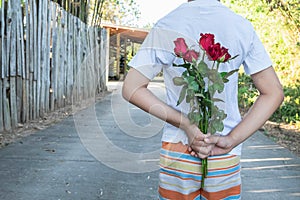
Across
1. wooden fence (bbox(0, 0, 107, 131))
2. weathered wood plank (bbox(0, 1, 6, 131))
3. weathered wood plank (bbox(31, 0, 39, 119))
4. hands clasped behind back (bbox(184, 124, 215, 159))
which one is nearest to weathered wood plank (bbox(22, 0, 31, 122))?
wooden fence (bbox(0, 0, 107, 131))

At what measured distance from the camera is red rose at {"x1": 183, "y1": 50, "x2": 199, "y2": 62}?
1.48 metres

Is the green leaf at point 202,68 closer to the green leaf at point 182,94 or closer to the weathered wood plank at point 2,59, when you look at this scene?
the green leaf at point 182,94

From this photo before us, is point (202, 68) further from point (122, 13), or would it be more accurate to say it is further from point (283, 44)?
point (122, 13)

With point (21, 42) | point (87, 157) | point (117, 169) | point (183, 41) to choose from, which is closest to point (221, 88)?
point (183, 41)

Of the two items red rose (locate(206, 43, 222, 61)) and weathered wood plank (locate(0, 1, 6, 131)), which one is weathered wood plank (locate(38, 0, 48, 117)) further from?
red rose (locate(206, 43, 222, 61))

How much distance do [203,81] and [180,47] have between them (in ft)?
0.49

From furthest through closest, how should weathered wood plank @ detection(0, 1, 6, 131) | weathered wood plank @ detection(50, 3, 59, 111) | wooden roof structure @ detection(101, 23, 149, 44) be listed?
1. wooden roof structure @ detection(101, 23, 149, 44)
2. weathered wood plank @ detection(50, 3, 59, 111)
3. weathered wood plank @ detection(0, 1, 6, 131)

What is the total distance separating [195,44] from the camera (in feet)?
5.05

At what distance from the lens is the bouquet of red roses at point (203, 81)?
4.83 feet

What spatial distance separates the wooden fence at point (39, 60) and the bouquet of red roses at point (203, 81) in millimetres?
4817

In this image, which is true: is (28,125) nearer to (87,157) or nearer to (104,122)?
(104,122)

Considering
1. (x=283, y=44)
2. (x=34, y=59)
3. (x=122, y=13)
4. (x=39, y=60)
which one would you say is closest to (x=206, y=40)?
(x=34, y=59)

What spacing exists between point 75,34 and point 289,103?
5.02m

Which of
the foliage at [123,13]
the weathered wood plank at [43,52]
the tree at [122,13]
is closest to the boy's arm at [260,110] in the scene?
the weathered wood plank at [43,52]
